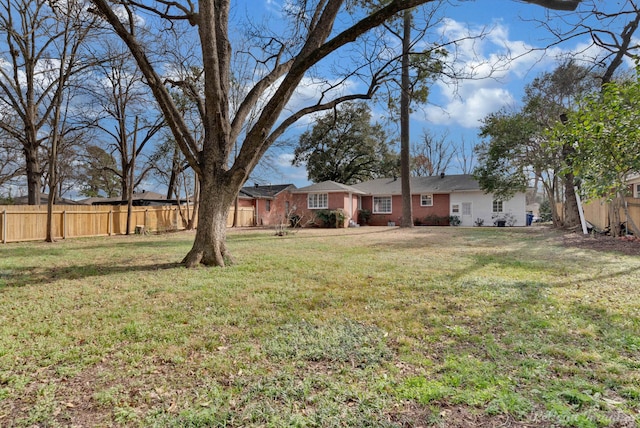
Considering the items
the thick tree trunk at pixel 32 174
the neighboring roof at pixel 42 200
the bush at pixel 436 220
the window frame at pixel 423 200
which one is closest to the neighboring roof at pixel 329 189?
the window frame at pixel 423 200

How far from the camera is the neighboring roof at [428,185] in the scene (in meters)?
23.8

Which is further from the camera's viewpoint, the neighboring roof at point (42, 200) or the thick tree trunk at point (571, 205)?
the neighboring roof at point (42, 200)

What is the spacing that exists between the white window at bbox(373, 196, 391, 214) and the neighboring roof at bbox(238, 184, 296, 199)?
7.14 metres

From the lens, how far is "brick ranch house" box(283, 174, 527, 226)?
912 inches

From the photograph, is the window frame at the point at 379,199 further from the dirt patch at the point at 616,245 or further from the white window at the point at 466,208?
the dirt patch at the point at 616,245

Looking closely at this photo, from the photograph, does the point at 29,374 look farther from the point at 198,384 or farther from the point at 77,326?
the point at 198,384

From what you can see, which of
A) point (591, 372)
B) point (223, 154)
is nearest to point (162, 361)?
point (591, 372)

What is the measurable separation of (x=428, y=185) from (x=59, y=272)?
77.5 ft

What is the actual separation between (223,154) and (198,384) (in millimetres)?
5327

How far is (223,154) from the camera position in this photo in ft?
23.0

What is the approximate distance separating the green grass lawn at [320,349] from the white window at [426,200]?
19032mm

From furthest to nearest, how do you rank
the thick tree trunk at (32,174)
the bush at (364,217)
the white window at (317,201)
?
the bush at (364,217) → the white window at (317,201) → the thick tree trunk at (32,174)

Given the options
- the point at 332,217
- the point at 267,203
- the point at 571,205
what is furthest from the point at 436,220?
the point at 267,203

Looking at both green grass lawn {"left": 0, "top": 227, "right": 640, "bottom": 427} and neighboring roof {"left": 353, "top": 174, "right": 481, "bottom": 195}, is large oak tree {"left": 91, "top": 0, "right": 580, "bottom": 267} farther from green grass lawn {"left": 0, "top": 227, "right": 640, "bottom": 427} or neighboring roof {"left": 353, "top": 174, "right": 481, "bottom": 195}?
neighboring roof {"left": 353, "top": 174, "right": 481, "bottom": 195}
